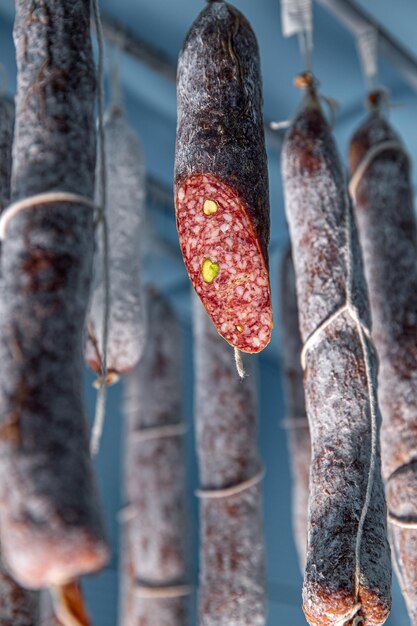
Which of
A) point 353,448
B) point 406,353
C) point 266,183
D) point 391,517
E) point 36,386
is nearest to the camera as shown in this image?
point 36,386

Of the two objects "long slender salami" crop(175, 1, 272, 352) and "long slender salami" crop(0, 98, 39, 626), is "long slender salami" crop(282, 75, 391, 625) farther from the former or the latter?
"long slender salami" crop(0, 98, 39, 626)

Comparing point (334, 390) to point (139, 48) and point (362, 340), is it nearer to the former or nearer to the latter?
point (362, 340)

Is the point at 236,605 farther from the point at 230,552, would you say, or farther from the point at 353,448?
the point at 353,448

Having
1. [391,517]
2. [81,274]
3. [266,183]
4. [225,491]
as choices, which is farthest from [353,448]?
[225,491]

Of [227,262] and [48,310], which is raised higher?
[227,262]

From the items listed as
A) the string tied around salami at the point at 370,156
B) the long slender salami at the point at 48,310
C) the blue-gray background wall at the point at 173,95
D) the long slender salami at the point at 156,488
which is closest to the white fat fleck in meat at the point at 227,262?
the long slender salami at the point at 48,310

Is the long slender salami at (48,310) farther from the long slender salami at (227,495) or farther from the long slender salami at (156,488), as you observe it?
the long slender salami at (156,488)

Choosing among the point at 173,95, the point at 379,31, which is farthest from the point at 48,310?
the point at 173,95
